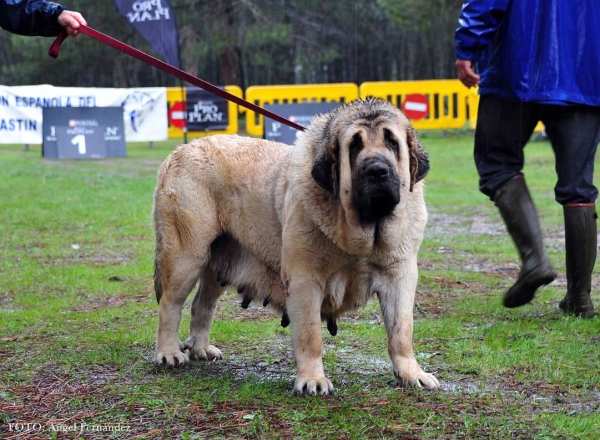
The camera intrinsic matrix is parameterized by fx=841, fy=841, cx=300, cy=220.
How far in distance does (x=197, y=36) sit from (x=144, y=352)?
94.9ft

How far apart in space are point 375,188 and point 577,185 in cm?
201

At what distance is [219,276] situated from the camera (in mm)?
4762

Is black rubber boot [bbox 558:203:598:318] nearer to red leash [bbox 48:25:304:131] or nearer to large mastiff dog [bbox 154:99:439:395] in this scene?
large mastiff dog [bbox 154:99:439:395]

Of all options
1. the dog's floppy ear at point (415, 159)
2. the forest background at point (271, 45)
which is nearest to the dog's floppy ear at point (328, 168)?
the dog's floppy ear at point (415, 159)

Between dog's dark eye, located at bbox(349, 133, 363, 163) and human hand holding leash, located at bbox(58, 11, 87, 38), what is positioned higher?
human hand holding leash, located at bbox(58, 11, 87, 38)

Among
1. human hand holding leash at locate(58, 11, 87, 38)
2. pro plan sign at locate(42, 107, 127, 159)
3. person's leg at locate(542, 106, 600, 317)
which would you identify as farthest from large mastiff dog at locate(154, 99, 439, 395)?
pro plan sign at locate(42, 107, 127, 159)

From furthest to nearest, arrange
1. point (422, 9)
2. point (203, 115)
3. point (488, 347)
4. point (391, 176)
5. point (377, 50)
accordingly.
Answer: point (377, 50) → point (422, 9) → point (203, 115) → point (488, 347) → point (391, 176)

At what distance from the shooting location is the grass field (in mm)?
3424

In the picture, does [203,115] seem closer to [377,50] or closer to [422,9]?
[422,9]

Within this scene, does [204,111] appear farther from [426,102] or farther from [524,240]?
[524,240]

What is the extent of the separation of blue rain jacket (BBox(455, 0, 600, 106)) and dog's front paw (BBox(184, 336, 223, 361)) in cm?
226

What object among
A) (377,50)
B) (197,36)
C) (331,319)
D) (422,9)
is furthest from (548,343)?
(377,50)

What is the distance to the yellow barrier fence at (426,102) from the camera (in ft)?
83.3

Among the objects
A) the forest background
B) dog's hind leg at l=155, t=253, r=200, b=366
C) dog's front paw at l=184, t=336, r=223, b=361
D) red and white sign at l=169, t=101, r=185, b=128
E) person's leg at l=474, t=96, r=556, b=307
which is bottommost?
dog's front paw at l=184, t=336, r=223, b=361
